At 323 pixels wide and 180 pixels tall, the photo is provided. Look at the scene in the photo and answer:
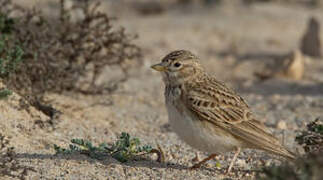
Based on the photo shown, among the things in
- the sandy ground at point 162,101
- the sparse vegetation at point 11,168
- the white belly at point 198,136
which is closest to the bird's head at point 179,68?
the white belly at point 198,136

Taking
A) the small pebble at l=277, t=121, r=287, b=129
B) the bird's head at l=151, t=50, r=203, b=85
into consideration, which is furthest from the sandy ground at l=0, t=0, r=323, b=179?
the bird's head at l=151, t=50, r=203, b=85

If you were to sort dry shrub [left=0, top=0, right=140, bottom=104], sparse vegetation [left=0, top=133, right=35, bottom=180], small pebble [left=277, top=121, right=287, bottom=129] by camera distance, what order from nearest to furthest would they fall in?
sparse vegetation [left=0, top=133, right=35, bottom=180] → dry shrub [left=0, top=0, right=140, bottom=104] → small pebble [left=277, top=121, right=287, bottom=129]

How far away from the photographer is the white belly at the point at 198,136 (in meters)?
5.07

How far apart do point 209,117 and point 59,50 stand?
9.02 ft

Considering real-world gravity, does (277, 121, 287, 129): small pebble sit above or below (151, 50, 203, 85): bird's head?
below

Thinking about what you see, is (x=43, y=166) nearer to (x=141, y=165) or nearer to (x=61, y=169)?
A: (x=61, y=169)

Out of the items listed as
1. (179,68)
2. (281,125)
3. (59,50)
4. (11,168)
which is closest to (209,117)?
(179,68)

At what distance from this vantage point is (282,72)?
376 inches

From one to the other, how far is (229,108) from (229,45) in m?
5.89

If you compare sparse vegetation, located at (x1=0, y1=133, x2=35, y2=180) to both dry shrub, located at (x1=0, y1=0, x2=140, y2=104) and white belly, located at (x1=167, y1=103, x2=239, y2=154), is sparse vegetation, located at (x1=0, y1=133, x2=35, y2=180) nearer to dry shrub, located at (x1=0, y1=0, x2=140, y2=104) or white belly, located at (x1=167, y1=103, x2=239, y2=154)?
white belly, located at (x1=167, y1=103, x2=239, y2=154)

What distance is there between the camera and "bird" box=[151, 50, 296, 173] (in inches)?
201

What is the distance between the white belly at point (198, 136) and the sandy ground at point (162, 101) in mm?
279

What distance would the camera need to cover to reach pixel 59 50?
7301 mm

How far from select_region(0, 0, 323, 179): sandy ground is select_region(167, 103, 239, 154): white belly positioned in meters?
0.28
